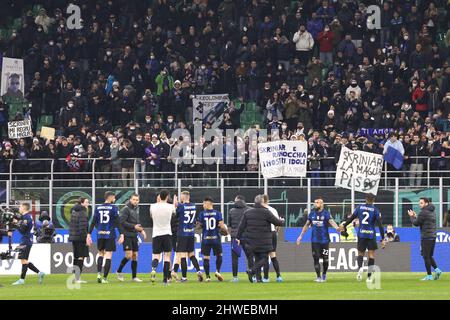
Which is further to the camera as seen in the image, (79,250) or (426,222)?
(426,222)

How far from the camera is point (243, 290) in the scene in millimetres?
29656

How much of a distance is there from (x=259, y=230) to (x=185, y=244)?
2782 millimetres

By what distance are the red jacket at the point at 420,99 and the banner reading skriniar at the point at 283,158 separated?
677 centimetres

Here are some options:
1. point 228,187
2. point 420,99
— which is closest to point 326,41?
point 420,99

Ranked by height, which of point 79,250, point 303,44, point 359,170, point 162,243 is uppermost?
point 303,44

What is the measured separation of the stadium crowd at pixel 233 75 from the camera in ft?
147

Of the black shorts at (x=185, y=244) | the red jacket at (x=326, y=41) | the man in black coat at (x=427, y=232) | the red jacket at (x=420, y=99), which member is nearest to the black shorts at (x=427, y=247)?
the man in black coat at (x=427, y=232)

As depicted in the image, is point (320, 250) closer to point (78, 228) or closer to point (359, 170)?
point (78, 228)

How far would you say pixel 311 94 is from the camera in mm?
47969

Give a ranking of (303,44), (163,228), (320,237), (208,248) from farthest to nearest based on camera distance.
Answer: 1. (303,44)
2. (208,248)
3. (320,237)
4. (163,228)

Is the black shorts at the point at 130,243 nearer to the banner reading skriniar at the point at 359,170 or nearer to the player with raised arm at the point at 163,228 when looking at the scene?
the player with raised arm at the point at 163,228

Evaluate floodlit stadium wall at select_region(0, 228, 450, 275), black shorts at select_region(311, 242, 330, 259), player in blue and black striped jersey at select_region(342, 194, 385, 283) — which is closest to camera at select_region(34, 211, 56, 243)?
floodlit stadium wall at select_region(0, 228, 450, 275)
